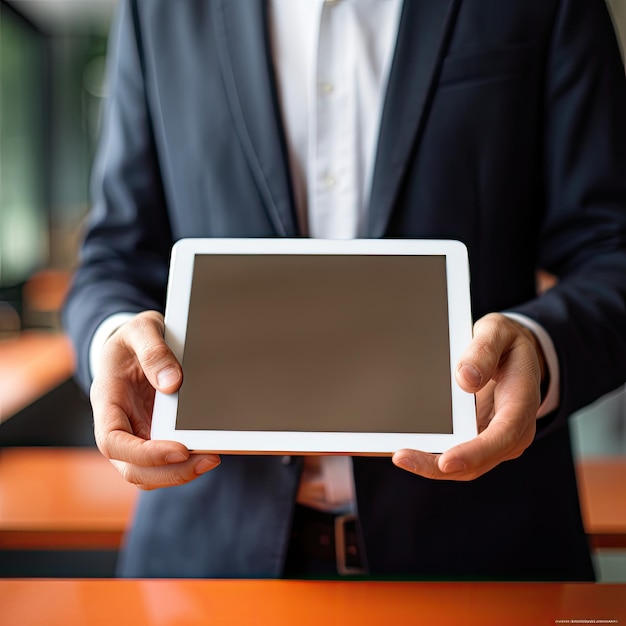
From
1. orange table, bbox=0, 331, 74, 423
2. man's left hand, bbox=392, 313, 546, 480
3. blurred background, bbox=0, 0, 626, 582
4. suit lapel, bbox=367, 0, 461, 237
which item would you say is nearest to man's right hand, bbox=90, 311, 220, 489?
man's left hand, bbox=392, 313, 546, 480

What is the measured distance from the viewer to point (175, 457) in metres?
0.66

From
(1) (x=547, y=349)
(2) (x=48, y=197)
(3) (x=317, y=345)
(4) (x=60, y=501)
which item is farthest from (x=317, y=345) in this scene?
(2) (x=48, y=197)

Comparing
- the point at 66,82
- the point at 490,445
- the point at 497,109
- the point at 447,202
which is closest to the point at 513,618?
the point at 490,445

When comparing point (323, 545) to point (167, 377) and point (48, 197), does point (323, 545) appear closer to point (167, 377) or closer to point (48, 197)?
point (167, 377)

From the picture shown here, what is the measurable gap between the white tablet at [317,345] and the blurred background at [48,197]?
6.54ft

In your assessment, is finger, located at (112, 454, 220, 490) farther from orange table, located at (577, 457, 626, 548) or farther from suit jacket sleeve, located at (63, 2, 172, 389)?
orange table, located at (577, 457, 626, 548)

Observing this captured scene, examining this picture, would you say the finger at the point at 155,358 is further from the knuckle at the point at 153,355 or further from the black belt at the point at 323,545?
the black belt at the point at 323,545

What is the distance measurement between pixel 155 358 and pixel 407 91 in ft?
1.52

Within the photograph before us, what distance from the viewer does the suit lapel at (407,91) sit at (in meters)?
0.90

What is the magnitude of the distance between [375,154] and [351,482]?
0.42 meters

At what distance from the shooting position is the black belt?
94cm

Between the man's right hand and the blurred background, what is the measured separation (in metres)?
1.94

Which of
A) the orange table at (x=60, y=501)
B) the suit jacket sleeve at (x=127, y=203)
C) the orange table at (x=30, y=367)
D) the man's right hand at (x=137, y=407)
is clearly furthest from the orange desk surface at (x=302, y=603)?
the orange table at (x=30, y=367)

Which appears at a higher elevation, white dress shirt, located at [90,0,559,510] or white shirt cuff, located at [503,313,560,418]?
white dress shirt, located at [90,0,559,510]
